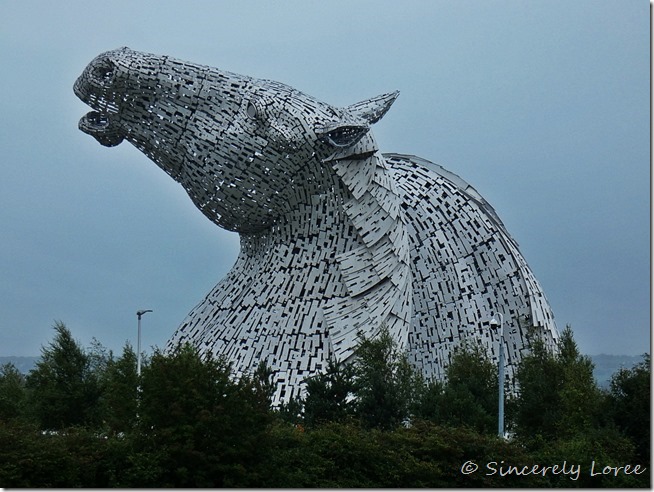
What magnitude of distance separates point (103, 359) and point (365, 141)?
9.46 metres

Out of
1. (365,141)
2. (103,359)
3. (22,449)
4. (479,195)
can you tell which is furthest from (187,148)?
(22,449)

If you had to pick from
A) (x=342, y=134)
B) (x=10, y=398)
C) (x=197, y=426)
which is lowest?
(x=197, y=426)

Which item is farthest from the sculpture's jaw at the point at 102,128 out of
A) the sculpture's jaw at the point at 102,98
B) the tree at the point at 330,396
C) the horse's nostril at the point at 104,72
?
the tree at the point at 330,396

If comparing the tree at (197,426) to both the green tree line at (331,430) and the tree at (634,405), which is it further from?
the tree at (634,405)

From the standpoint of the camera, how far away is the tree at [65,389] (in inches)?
1081

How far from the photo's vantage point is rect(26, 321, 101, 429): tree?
27.5 m

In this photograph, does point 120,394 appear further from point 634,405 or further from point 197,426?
point 634,405

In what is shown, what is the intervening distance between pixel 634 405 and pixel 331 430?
6.21 metres

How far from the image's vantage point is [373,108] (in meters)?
29.3

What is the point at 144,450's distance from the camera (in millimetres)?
19641

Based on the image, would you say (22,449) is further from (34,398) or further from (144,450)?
(34,398)

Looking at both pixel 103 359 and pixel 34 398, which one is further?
pixel 103 359

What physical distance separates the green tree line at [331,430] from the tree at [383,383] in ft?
0.12

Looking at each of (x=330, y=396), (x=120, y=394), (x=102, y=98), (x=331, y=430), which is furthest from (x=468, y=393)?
(x=102, y=98)
